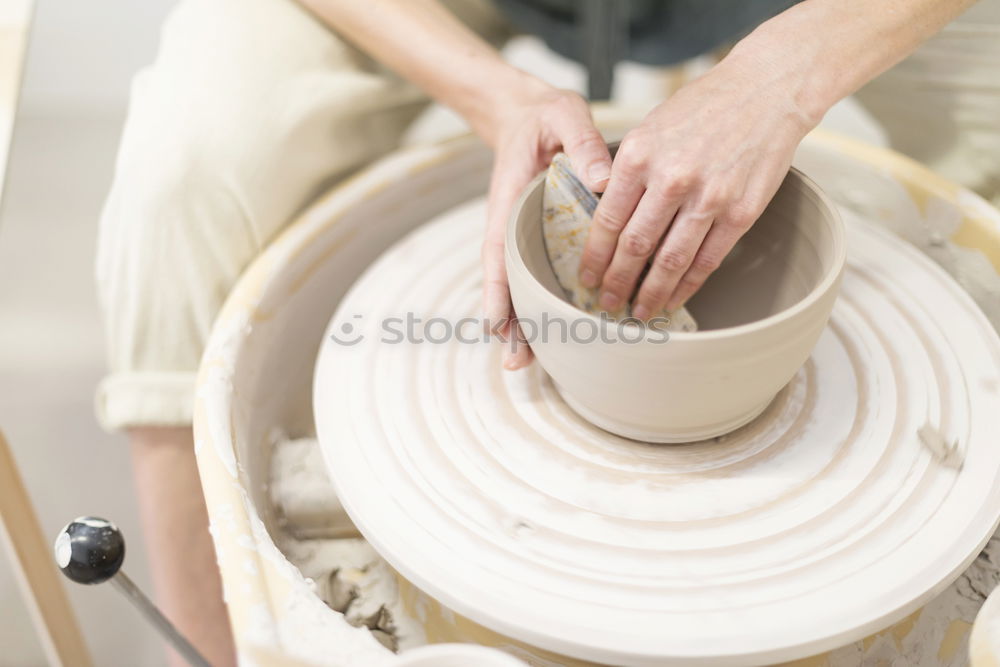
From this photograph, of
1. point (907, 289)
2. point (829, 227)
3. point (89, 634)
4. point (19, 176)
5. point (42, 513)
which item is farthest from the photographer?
point (19, 176)

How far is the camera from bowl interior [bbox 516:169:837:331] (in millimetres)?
895

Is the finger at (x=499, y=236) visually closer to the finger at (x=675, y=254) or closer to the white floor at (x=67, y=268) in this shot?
the finger at (x=675, y=254)

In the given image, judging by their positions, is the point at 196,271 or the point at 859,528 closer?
the point at 859,528

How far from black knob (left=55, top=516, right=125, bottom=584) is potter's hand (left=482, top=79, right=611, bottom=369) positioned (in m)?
0.42

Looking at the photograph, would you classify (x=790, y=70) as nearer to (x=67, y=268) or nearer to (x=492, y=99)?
(x=492, y=99)

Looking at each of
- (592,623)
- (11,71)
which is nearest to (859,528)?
(592,623)

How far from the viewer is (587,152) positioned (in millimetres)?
903

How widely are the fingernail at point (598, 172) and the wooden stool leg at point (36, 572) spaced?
28.6 inches

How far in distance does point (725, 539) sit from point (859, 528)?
0.12 meters

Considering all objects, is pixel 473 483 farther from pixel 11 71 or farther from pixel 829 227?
pixel 11 71

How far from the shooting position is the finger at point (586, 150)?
34.5 inches

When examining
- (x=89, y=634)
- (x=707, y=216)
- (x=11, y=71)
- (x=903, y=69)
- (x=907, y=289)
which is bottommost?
(x=89, y=634)

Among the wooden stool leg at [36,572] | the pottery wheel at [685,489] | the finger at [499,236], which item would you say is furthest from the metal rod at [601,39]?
the wooden stool leg at [36,572]

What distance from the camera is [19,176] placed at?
2609mm
